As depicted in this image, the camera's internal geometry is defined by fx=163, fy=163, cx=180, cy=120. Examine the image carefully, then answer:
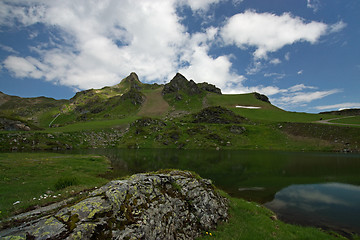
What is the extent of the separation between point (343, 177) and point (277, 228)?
39.6 meters

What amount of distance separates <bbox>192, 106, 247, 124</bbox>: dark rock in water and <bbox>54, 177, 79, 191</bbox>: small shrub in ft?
492

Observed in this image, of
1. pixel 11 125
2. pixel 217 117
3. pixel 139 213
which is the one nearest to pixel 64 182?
pixel 139 213

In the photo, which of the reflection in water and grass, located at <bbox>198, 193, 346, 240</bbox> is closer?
grass, located at <bbox>198, 193, 346, 240</bbox>

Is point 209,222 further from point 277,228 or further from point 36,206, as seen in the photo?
point 36,206

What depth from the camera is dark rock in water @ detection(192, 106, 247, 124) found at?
166 metres

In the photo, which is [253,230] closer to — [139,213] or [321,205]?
[139,213]

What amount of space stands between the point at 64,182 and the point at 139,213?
19.8 m

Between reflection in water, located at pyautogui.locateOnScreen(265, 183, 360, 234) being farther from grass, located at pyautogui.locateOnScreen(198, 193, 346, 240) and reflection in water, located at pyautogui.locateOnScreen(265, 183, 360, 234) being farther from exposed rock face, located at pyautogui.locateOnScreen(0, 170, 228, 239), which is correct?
exposed rock face, located at pyautogui.locateOnScreen(0, 170, 228, 239)

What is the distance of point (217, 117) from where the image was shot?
169375mm

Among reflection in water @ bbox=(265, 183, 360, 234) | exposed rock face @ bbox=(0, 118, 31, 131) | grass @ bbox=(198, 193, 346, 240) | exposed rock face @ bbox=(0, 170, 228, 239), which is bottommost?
reflection in water @ bbox=(265, 183, 360, 234)

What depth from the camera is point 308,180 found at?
37.8 meters

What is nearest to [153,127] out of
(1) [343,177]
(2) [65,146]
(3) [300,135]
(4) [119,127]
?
(4) [119,127]

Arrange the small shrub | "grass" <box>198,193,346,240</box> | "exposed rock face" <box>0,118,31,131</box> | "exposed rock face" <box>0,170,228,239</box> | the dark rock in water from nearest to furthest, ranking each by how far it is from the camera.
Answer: "exposed rock face" <box>0,170,228,239</box>
"grass" <box>198,193,346,240</box>
the small shrub
"exposed rock face" <box>0,118,31,131</box>
the dark rock in water

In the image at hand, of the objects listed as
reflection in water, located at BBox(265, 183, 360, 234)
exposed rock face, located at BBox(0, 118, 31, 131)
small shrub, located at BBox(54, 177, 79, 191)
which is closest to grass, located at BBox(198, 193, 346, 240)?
reflection in water, located at BBox(265, 183, 360, 234)
